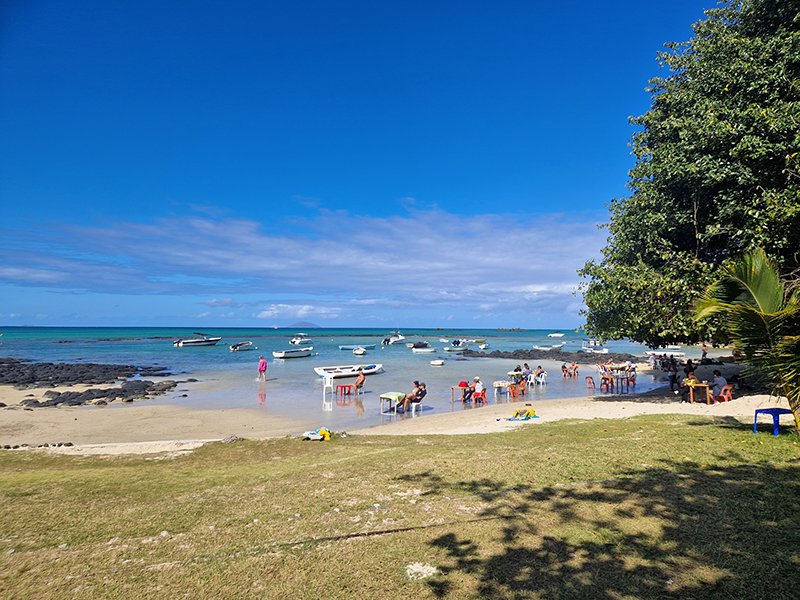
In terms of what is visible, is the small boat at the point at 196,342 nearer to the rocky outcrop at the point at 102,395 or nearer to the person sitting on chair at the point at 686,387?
the rocky outcrop at the point at 102,395

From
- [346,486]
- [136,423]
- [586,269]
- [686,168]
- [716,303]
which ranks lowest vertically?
[136,423]

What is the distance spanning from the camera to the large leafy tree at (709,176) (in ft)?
38.3

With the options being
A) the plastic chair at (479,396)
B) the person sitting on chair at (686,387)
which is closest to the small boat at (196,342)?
the plastic chair at (479,396)

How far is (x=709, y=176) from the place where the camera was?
41.4ft

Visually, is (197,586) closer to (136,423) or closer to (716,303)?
(716,303)

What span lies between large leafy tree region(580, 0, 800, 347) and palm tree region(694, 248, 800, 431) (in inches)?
148

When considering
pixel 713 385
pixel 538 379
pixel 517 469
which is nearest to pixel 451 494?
pixel 517 469

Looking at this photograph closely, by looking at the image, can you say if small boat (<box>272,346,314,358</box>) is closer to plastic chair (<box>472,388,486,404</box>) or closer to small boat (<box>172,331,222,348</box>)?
small boat (<box>172,331,222,348</box>)

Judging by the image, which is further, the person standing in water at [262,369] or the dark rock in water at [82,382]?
the person standing in water at [262,369]

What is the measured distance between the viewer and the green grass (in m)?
3.85

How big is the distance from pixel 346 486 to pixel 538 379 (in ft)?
81.4

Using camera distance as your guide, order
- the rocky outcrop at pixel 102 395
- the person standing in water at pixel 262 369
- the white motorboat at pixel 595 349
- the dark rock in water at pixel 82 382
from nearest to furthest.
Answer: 1. the rocky outcrop at pixel 102 395
2. the dark rock in water at pixel 82 382
3. the person standing in water at pixel 262 369
4. the white motorboat at pixel 595 349

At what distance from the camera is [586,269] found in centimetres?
1770

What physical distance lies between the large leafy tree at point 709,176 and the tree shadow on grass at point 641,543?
6379 millimetres
